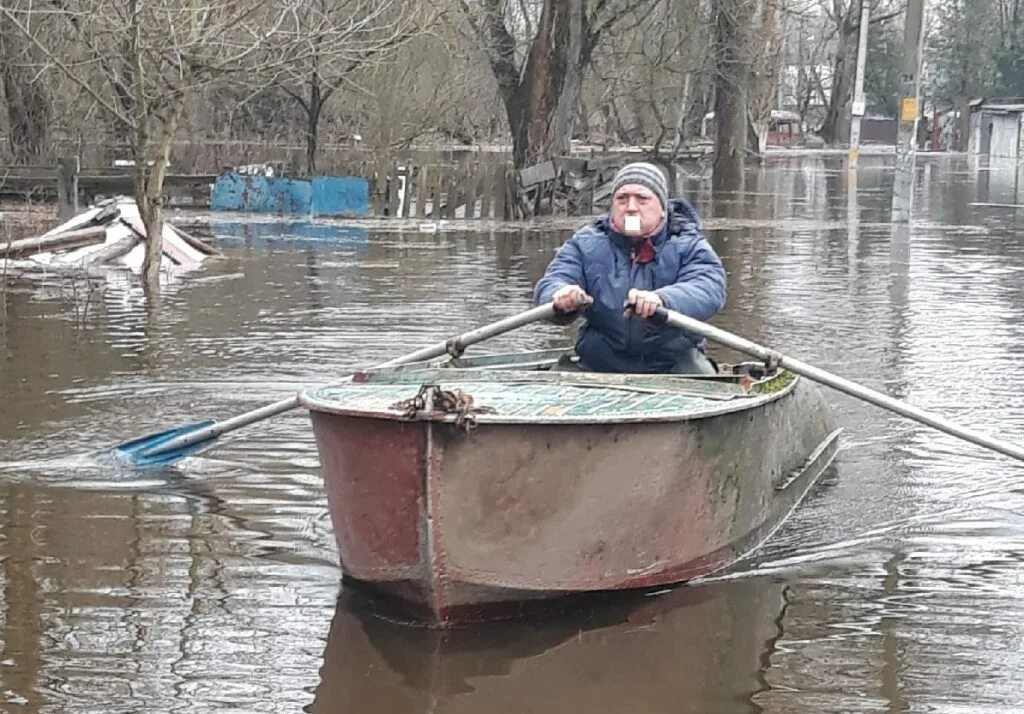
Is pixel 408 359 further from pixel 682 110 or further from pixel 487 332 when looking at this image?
pixel 682 110

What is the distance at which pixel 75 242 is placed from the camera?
19500mm

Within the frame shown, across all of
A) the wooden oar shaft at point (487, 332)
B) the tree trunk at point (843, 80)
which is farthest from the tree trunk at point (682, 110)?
the wooden oar shaft at point (487, 332)

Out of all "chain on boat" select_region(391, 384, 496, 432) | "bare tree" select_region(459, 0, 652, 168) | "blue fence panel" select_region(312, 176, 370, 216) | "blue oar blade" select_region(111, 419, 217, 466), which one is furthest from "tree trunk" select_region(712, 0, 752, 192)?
"chain on boat" select_region(391, 384, 496, 432)

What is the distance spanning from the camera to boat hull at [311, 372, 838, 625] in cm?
573

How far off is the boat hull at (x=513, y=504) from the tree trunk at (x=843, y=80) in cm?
6830

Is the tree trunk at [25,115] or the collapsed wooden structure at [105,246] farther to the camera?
the tree trunk at [25,115]

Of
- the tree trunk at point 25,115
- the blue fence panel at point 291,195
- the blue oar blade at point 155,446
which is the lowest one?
the blue oar blade at point 155,446

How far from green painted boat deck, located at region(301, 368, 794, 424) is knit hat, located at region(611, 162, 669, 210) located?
2.69ft

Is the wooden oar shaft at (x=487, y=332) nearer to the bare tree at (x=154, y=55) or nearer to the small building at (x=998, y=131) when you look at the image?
the bare tree at (x=154, y=55)

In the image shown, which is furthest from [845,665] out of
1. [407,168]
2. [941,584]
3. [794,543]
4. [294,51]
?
[407,168]

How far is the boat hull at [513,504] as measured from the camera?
5730 mm

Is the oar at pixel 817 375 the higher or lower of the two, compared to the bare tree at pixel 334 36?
lower

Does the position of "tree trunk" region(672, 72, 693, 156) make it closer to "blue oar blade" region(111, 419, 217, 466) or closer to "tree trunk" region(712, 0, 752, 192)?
"tree trunk" region(712, 0, 752, 192)

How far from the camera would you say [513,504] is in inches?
229
